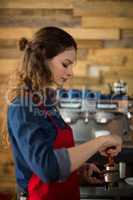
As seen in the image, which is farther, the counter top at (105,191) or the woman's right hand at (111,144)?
the counter top at (105,191)

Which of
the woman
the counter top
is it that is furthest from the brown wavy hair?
the counter top

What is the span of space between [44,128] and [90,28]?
2.18 m

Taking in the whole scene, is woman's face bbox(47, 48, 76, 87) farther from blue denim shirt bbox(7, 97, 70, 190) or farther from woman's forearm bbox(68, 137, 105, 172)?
woman's forearm bbox(68, 137, 105, 172)

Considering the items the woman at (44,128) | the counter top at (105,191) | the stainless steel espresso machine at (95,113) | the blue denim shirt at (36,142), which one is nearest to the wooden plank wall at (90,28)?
the stainless steel espresso machine at (95,113)

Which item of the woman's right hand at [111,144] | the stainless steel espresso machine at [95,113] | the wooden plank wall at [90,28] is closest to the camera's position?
the woman's right hand at [111,144]

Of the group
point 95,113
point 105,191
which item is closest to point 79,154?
point 105,191

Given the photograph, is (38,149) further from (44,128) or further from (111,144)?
(111,144)

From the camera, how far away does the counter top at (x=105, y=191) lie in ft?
6.01

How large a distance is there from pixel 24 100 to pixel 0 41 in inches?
85.7

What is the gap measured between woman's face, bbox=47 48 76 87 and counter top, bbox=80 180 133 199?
0.91 m

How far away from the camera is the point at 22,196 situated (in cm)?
122

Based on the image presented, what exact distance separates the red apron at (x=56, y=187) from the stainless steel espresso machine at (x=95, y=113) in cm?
133

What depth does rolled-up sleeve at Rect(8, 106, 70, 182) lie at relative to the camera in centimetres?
91

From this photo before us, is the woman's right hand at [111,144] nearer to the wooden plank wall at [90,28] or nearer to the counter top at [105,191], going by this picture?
the counter top at [105,191]
